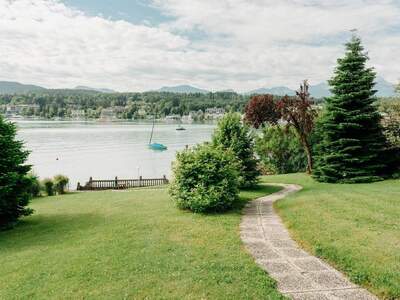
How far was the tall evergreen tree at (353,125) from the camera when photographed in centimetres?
2091

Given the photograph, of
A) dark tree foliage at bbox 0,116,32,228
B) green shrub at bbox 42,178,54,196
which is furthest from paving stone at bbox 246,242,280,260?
green shrub at bbox 42,178,54,196

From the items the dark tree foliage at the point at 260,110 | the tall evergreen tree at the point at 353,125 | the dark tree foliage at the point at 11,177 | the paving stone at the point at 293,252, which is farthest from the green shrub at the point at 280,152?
the paving stone at the point at 293,252

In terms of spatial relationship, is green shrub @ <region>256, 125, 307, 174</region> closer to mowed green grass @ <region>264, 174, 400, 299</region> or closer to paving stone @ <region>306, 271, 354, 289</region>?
mowed green grass @ <region>264, 174, 400, 299</region>

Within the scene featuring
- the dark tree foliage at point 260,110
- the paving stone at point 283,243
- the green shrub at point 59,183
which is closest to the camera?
the paving stone at point 283,243

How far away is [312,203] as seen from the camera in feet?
44.3

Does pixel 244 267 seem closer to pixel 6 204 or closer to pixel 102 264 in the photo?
pixel 102 264

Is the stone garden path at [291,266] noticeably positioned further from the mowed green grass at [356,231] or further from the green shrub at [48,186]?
the green shrub at [48,186]

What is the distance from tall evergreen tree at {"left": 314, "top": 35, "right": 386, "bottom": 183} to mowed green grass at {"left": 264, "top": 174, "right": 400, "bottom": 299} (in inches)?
222

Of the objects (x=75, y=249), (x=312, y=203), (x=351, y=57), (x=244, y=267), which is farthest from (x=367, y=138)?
(x=75, y=249)

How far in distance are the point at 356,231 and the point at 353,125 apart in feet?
40.8

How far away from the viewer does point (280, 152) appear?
41031 mm

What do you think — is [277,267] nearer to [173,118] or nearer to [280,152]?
A: [280,152]

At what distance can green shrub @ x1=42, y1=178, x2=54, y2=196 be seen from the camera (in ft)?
88.4

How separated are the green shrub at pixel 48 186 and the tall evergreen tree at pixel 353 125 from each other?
19.9 metres
